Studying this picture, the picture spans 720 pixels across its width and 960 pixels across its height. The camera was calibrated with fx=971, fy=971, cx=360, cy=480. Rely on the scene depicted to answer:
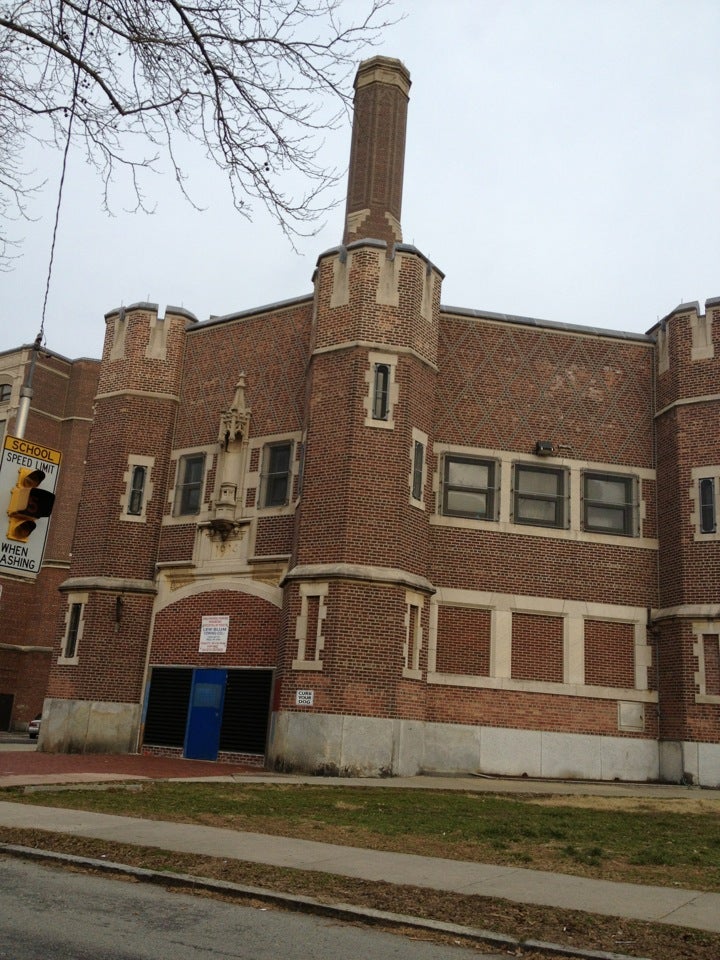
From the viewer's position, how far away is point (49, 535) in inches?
1703

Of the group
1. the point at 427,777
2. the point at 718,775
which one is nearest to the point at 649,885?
the point at 427,777

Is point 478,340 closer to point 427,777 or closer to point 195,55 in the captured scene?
point 427,777

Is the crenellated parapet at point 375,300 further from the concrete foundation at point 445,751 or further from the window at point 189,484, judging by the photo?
the concrete foundation at point 445,751

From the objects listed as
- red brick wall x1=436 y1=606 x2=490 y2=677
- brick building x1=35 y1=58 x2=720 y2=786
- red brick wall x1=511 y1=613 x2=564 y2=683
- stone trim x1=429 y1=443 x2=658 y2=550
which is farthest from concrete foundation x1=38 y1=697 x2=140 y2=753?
red brick wall x1=511 y1=613 x2=564 y2=683

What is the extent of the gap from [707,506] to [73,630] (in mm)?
15874

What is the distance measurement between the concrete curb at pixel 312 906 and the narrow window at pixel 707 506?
17.2 meters

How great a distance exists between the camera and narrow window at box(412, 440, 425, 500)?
72.2 ft

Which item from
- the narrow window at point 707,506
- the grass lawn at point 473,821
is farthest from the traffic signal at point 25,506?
the narrow window at point 707,506

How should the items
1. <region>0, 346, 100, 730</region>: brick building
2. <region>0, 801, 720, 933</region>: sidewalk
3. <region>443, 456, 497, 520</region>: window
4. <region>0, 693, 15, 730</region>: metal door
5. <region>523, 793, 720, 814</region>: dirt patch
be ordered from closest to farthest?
<region>0, 801, 720, 933</region>: sidewalk → <region>523, 793, 720, 814</region>: dirt patch → <region>443, 456, 497, 520</region>: window → <region>0, 693, 15, 730</region>: metal door → <region>0, 346, 100, 730</region>: brick building

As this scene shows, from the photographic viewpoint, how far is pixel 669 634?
22.5m

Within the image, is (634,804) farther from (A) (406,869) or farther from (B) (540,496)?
(B) (540,496)

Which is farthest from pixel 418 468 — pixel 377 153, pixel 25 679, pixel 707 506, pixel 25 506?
pixel 25 679

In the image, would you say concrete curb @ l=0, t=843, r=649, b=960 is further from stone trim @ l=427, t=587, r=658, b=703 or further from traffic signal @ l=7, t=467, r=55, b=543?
stone trim @ l=427, t=587, r=658, b=703

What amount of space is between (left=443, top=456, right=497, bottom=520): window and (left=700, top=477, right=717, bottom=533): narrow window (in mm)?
4779
